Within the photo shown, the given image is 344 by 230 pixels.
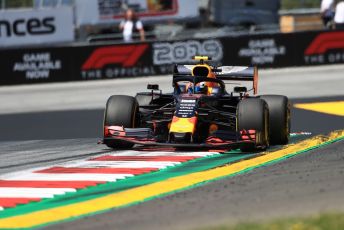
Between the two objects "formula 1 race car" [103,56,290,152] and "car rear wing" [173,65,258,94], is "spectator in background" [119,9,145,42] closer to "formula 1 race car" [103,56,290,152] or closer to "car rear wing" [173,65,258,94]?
"car rear wing" [173,65,258,94]

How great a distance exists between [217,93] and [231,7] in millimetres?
20184

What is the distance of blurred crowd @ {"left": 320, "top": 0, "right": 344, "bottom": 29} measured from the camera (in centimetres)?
2961

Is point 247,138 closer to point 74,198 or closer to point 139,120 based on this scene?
point 139,120

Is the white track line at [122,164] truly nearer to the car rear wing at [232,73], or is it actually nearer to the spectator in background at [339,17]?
the car rear wing at [232,73]

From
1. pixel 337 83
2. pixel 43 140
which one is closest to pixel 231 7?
pixel 337 83

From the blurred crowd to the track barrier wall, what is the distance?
3.64 feet

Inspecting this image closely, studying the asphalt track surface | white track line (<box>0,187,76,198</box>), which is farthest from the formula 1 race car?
white track line (<box>0,187,76,198</box>)

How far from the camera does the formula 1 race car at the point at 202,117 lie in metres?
13.5

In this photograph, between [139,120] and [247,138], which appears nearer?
[247,138]

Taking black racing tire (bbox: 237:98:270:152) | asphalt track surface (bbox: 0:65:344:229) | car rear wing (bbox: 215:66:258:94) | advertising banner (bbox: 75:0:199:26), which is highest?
advertising banner (bbox: 75:0:199:26)

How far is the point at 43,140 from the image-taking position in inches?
651

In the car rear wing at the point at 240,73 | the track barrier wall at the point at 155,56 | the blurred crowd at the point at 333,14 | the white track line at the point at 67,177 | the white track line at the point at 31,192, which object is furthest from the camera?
the blurred crowd at the point at 333,14

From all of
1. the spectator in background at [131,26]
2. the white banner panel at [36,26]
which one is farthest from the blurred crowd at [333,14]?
the white banner panel at [36,26]

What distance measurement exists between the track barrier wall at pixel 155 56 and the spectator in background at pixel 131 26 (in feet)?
4.06
